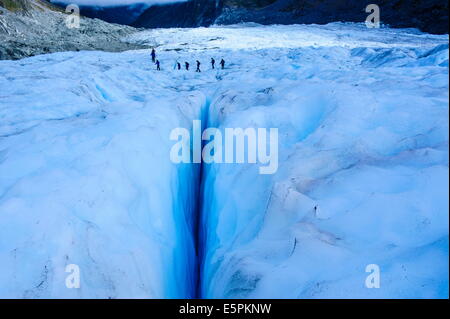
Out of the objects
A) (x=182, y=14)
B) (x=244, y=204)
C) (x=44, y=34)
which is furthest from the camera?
(x=182, y=14)

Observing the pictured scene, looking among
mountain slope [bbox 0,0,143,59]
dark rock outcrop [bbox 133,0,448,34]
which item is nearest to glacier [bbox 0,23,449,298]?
mountain slope [bbox 0,0,143,59]

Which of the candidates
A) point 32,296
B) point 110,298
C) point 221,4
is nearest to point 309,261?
point 110,298

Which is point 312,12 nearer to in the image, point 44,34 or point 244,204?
point 44,34

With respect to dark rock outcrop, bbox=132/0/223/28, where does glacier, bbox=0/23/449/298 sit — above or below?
below

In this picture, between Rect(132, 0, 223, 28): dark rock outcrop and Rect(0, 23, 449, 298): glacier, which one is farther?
Rect(132, 0, 223, 28): dark rock outcrop

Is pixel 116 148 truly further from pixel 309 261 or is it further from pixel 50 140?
pixel 309 261

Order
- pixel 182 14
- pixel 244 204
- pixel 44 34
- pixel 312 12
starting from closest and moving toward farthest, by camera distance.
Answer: pixel 244 204, pixel 44 34, pixel 312 12, pixel 182 14

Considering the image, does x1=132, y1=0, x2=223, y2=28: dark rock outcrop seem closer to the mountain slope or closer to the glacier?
the mountain slope

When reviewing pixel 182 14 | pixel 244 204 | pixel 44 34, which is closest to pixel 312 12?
pixel 44 34
